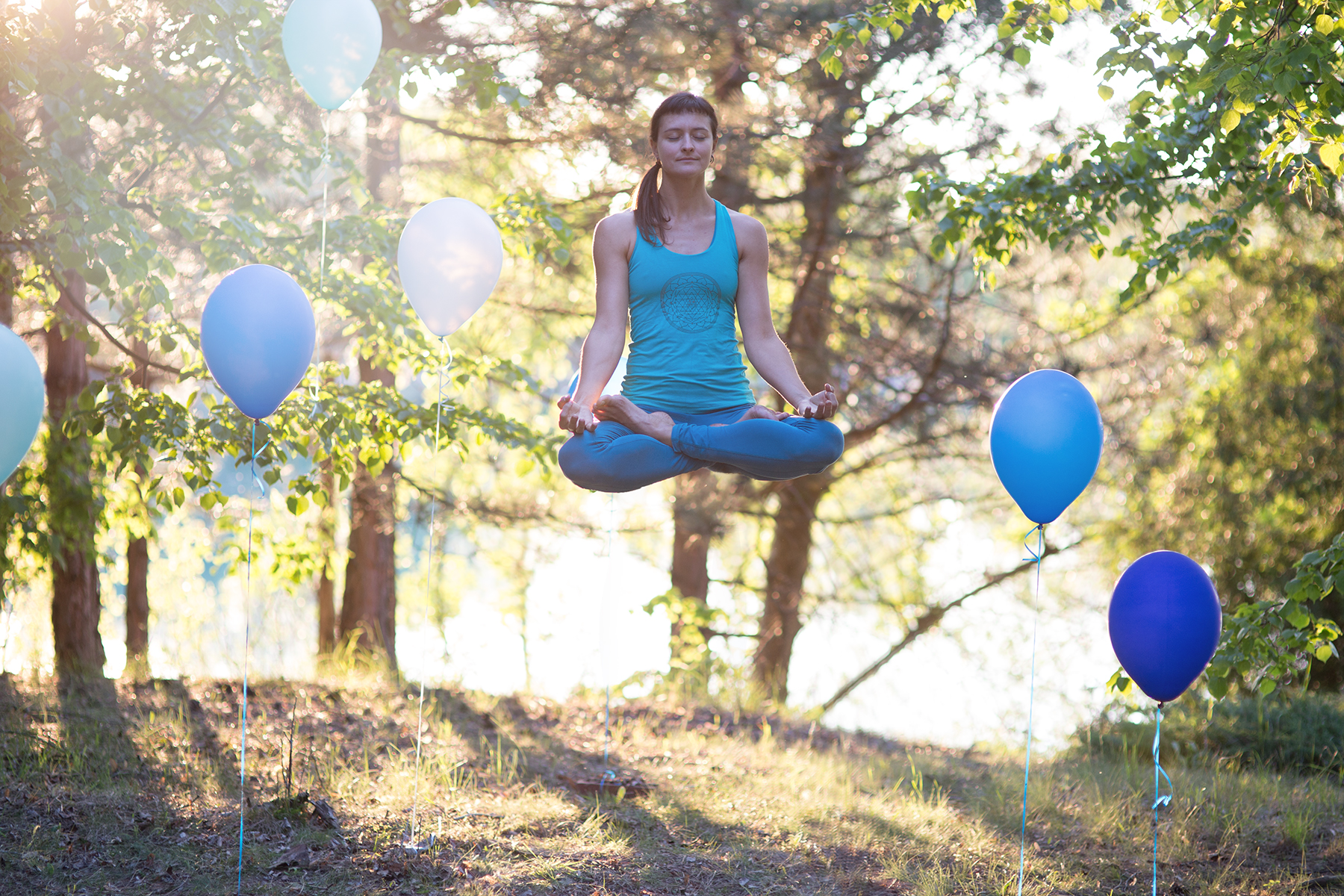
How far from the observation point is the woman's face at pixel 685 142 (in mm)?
3291

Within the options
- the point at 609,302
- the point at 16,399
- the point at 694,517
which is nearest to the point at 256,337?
the point at 16,399

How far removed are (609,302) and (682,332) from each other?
0.26 metres

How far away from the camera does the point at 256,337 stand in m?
3.61

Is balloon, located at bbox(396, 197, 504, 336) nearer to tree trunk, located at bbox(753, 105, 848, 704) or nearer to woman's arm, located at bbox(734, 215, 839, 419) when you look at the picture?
woman's arm, located at bbox(734, 215, 839, 419)

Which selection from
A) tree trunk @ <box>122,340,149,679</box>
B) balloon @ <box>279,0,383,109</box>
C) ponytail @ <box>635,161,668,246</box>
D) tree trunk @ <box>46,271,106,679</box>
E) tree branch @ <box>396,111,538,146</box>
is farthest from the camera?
tree trunk @ <box>122,340,149,679</box>

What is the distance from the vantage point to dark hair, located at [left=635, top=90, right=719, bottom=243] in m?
3.29

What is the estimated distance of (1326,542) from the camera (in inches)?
333

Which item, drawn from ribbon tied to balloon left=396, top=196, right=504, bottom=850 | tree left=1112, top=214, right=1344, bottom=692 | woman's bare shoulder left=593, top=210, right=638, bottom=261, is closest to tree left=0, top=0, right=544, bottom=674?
ribbon tied to balloon left=396, top=196, right=504, bottom=850

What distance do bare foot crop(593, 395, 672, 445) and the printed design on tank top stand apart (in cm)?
33

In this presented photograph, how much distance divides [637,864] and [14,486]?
3.93 meters

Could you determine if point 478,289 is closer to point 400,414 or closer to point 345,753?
point 400,414

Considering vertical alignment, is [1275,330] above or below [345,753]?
above

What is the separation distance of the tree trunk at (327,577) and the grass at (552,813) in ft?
7.66

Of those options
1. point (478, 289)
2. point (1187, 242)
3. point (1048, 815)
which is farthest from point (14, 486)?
point (1187, 242)
